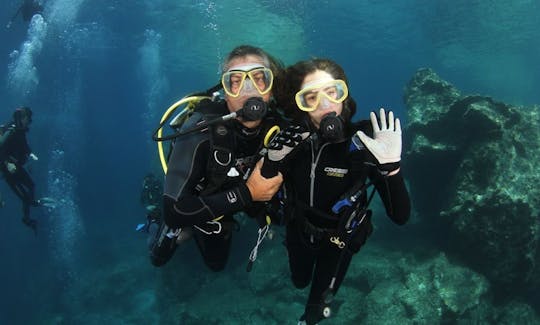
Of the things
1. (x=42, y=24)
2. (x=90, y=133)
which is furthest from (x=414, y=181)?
(x=90, y=133)

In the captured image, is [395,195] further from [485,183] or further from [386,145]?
[485,183]

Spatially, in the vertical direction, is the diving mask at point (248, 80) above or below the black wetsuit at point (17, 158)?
above

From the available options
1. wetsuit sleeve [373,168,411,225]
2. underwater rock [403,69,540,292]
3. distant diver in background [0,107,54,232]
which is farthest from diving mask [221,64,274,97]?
distant diver in background [0,107,54,232]

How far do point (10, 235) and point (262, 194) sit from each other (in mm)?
44359

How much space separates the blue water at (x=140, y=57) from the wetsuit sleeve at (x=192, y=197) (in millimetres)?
10877

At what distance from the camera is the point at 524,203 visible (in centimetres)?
959

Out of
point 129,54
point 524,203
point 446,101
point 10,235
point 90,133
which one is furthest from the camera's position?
point 90,133

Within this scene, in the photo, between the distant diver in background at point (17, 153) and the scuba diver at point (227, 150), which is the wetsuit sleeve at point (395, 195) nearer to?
the scuba diver at point (227, 150)

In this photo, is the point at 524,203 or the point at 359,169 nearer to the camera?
the point at 359,169

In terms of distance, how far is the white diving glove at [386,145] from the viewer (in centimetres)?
320

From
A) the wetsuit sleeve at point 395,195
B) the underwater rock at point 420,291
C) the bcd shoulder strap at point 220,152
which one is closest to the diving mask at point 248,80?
the bcd shoulder strap at point 220,152

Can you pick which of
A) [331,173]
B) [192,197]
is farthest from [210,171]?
[331,173]

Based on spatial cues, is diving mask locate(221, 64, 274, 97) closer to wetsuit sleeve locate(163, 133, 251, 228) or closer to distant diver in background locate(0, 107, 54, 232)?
wetsuit sleeve locate(163, 133, 251, 228)

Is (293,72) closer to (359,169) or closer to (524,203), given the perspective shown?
(359,169)
